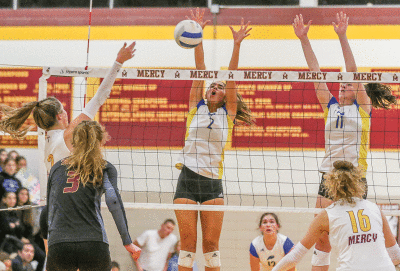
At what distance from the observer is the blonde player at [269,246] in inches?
244

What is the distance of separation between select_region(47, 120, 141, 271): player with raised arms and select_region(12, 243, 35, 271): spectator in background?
4.67m

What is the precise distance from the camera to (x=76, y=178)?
314 cm

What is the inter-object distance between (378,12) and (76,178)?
6462 millimetres

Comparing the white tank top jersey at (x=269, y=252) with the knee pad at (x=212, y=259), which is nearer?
the knee pad at (x=212, y=259)

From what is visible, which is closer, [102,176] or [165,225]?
[102,176]

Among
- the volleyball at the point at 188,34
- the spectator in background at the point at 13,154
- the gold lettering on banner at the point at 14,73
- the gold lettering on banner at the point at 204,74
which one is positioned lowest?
the spectator in background at the point at 13,154

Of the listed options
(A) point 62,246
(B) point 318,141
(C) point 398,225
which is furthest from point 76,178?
(C) point 398,225

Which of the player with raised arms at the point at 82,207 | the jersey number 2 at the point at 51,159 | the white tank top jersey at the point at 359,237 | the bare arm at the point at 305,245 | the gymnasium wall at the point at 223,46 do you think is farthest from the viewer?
the gymnasium wall at the point at 223,46

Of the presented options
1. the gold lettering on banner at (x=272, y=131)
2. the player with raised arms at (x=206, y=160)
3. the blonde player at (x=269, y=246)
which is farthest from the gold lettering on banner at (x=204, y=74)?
the gold lettering on banner at (x=272, y=131)

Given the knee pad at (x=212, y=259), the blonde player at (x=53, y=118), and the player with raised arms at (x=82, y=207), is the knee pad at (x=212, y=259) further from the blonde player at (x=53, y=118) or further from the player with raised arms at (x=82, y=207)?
the blonde player at (x=53, y=118)

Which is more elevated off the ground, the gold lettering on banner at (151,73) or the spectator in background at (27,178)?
the gold lettering on banner at (151,73)

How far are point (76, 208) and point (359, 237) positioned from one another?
1929 millimetres

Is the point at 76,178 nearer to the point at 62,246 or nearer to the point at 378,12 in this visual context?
the point at 62,246

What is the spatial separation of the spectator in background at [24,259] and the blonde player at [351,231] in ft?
16.9
